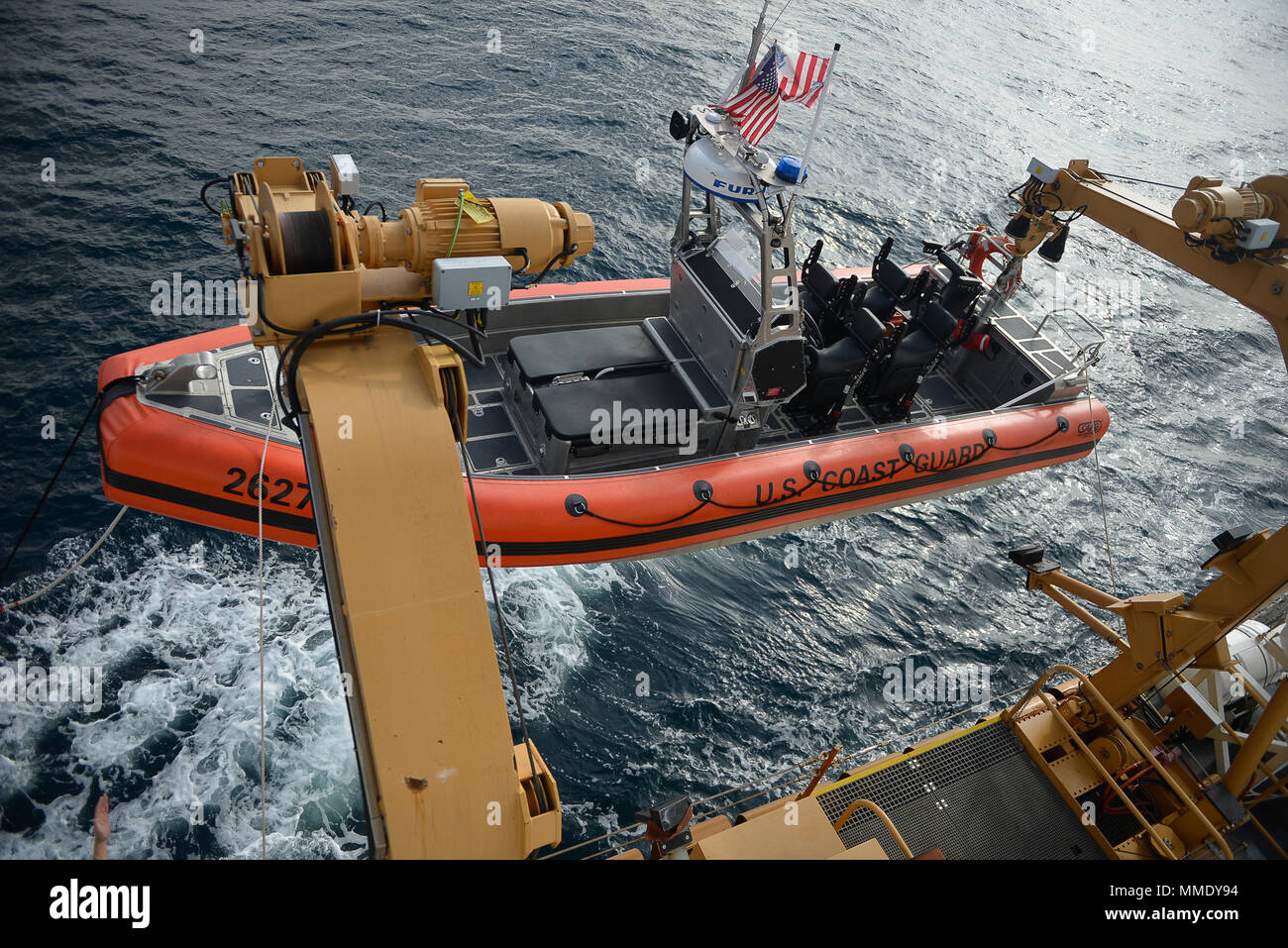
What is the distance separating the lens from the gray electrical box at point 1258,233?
25.5 feet

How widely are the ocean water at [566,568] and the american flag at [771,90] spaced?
17.2 ft

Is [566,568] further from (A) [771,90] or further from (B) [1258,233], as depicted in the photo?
(B) [1258,233]

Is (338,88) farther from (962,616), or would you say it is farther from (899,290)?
(962,616)

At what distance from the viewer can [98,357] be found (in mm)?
11055

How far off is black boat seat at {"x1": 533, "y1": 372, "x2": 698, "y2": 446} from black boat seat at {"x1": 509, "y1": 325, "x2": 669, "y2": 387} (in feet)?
0.41

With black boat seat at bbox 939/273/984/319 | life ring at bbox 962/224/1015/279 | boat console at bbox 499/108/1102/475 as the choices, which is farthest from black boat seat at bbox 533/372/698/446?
life ring at bbox 962/224/1015/279

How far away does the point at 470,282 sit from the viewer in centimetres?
467

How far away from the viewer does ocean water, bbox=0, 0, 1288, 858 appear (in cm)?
820

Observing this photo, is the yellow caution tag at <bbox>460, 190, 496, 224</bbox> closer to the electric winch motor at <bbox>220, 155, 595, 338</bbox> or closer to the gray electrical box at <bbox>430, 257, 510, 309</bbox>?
the electric winch motor at <bbox>220, 155, 595, 338</bbox>

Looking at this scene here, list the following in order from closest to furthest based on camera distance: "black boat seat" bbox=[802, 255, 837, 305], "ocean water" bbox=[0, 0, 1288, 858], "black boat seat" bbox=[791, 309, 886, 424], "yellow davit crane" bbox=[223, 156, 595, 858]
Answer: "yellow davit crane" bbox=[223, 156, 595, 858]
"ocean water" bbox=[0, 0, 1288, 858]
"black boat seat" bbox=[791, 309, 886, 424]
"black boat seat" bbox=[802, 255, 837, 305]

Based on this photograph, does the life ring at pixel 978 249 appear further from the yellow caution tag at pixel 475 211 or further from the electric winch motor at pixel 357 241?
the yellow caution tag at pixel 475 211

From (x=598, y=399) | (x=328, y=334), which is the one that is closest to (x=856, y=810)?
(x=598, y=399)

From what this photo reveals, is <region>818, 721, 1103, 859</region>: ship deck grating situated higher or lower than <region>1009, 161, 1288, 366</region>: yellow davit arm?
lower

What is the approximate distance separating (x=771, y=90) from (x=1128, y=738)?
6.49 metres
